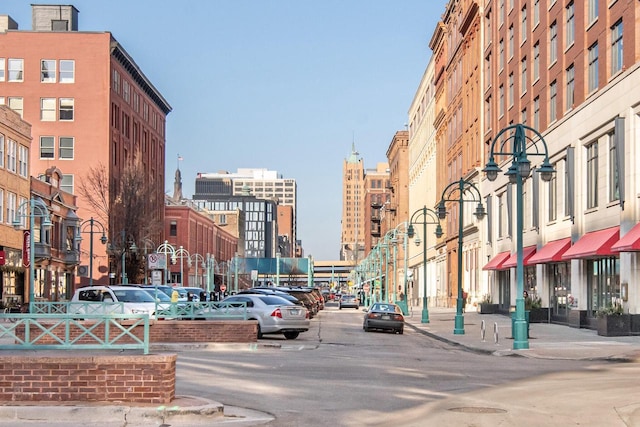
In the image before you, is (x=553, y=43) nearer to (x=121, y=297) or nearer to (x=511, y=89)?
(x=511, y=89)

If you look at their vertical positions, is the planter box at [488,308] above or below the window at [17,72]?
below

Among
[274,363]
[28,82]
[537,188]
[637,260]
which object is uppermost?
[28,82]

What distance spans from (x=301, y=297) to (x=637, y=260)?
24465 mm

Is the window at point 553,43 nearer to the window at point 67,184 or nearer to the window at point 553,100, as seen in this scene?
the window at point 553,100

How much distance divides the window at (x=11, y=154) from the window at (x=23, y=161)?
0.90 m

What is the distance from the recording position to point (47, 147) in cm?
8631

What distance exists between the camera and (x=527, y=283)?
54875 millimetres

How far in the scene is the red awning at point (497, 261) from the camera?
192 ft

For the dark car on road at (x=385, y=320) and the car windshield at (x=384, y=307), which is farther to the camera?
the car windshield at (x=384, y=307)

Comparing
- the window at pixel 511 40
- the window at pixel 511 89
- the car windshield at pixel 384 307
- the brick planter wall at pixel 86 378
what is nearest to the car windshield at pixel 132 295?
the car windshield at pixel 384 307

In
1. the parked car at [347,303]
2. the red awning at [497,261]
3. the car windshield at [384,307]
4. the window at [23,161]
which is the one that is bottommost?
the parked car at [347,303]

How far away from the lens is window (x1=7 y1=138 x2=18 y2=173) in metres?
58.7

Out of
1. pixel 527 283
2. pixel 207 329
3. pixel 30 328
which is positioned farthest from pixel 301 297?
pixel 30 328

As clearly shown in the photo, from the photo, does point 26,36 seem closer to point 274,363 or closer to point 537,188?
point 537,188
